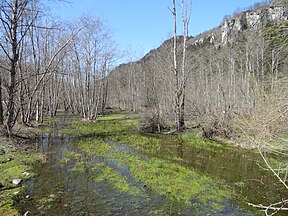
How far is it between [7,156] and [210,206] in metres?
8.29

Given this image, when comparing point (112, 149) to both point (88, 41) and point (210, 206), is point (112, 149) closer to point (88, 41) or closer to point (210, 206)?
point (210, 206)

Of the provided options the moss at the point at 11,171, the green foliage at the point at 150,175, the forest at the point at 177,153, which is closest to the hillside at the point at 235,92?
the forest at the point at 177,153

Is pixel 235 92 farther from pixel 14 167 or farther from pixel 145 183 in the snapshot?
pixel 14 167

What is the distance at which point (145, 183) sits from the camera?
7477 mm

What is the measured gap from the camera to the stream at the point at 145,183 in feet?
19.4

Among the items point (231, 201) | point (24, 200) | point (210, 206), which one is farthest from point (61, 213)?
point (231, 201)

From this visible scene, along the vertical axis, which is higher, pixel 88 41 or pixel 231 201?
pixel 88 41

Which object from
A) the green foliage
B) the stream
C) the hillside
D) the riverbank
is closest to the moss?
the riverbank

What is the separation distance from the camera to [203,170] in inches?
354

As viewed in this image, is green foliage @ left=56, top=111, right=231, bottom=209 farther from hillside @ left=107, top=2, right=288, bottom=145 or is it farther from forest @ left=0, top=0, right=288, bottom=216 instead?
hillside @ left=107, top=2, right=288, bottom=145

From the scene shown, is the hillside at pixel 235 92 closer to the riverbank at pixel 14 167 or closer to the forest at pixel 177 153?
the forest at pixel 177 153

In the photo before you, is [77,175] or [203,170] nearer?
[77,175]

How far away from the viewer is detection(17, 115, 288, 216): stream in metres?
5.93

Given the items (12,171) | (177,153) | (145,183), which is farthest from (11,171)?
(177,153)
